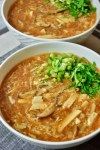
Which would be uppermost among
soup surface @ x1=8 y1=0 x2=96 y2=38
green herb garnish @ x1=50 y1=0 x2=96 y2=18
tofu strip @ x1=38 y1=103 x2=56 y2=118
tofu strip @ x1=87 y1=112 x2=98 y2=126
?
green herb garnish @ x1=50 y1=0 x2=96 y2=18

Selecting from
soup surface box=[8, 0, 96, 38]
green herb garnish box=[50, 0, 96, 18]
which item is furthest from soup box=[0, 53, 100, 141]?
green herb garnish box=[50, 0, 96, 18]

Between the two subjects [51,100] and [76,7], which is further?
[76,7]

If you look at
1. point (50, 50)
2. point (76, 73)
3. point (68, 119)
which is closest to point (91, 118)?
point (68, 119)

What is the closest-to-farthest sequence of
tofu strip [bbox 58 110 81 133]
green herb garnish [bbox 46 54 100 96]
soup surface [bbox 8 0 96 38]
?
tofu strip [bbox 58 110 81 133]
green herb garnish [bbox 46 54 100 96]
soup surface [bbox 8 0 96 38]

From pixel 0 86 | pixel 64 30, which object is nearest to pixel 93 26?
pixel 64 30

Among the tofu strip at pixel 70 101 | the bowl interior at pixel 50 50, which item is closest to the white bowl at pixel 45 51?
the bowl interior at pixel 50 50

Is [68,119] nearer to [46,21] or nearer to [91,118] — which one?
[91,118]

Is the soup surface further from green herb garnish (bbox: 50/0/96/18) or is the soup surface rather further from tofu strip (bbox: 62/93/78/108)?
tofu strip (bbox: 62/93/78/108)

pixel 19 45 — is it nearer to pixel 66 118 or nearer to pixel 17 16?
pixel 17 16
